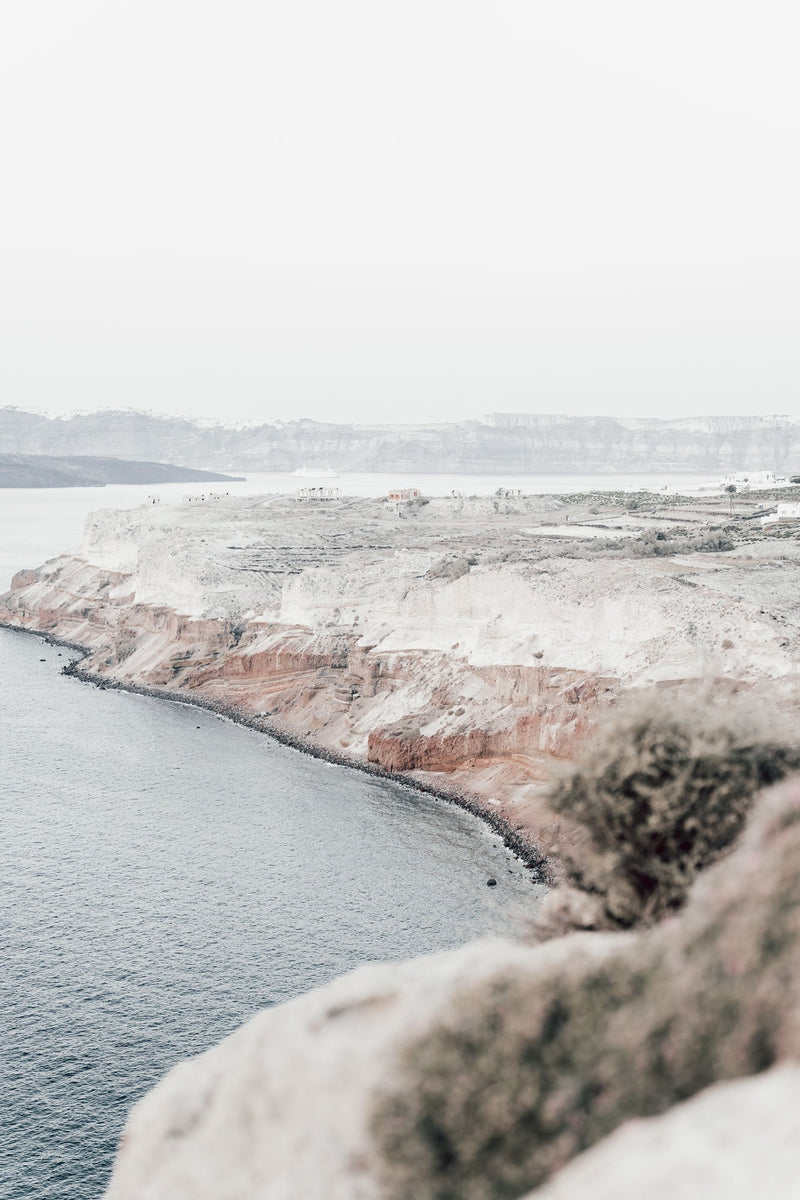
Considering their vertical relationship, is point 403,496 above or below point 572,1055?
above

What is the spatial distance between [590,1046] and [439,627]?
2298 inches

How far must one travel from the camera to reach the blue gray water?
91.8ft

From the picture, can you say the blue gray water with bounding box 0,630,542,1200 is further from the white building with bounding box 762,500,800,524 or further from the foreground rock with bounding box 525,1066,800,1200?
the white building with bounding box 762,500,800,524

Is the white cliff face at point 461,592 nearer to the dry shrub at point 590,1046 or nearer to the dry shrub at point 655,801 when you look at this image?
the dry shrub at point 655,801

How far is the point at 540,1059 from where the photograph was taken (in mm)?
8477

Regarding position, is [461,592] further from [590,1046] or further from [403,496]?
[403,496]

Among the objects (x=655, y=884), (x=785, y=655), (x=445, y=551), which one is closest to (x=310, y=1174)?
(x=655, y=884)

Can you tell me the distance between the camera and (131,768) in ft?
194

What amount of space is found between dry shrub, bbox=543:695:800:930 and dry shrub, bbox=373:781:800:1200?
10.6 ft

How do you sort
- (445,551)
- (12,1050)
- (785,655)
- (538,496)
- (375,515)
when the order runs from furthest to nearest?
(538,496)
(375,515)
(445,551)
(785,655)
(12,1050)

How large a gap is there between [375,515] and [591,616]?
72.6 metres

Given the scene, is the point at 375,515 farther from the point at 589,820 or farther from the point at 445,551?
the point at 589,820

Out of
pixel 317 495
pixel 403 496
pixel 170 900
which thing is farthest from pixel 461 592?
pixel 317 495

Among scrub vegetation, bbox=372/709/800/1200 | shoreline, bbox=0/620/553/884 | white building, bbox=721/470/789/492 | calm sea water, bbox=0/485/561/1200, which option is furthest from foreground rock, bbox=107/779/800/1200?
white building, bbox=721/470/789/492
